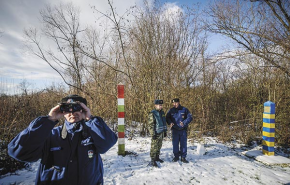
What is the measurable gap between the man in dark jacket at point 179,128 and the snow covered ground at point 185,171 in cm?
31

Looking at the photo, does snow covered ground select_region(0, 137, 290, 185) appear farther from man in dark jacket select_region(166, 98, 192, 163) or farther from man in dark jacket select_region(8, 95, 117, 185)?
man in dark jacket select_region(8, 95, 117, 185)

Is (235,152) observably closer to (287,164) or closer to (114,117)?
(287,164)

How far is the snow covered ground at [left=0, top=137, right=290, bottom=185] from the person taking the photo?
11.0ft

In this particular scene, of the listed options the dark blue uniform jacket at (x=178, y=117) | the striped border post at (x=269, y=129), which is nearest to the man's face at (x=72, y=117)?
the dark blue uniform jacket at (x=178, y=117)

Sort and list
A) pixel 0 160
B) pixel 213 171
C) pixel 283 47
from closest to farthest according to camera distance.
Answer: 1. pixel 0 160
2. pixel 213 171
3. pixel 283 47

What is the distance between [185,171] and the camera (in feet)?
12.6

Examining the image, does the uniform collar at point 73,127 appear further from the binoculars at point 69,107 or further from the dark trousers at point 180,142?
the dark trousers at point 180,142

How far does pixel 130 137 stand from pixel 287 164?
5.38 metres

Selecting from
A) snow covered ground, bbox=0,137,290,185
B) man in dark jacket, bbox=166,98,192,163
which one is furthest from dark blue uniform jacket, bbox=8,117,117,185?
man in dark jacket, bbox=166,98,192,163

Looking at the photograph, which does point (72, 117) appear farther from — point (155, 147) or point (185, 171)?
point (185, 171)

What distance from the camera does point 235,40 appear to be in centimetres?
836

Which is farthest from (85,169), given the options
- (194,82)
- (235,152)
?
(194,82)

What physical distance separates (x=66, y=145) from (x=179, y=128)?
3.57 meters

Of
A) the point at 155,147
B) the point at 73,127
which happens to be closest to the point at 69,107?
the point at 73,127
